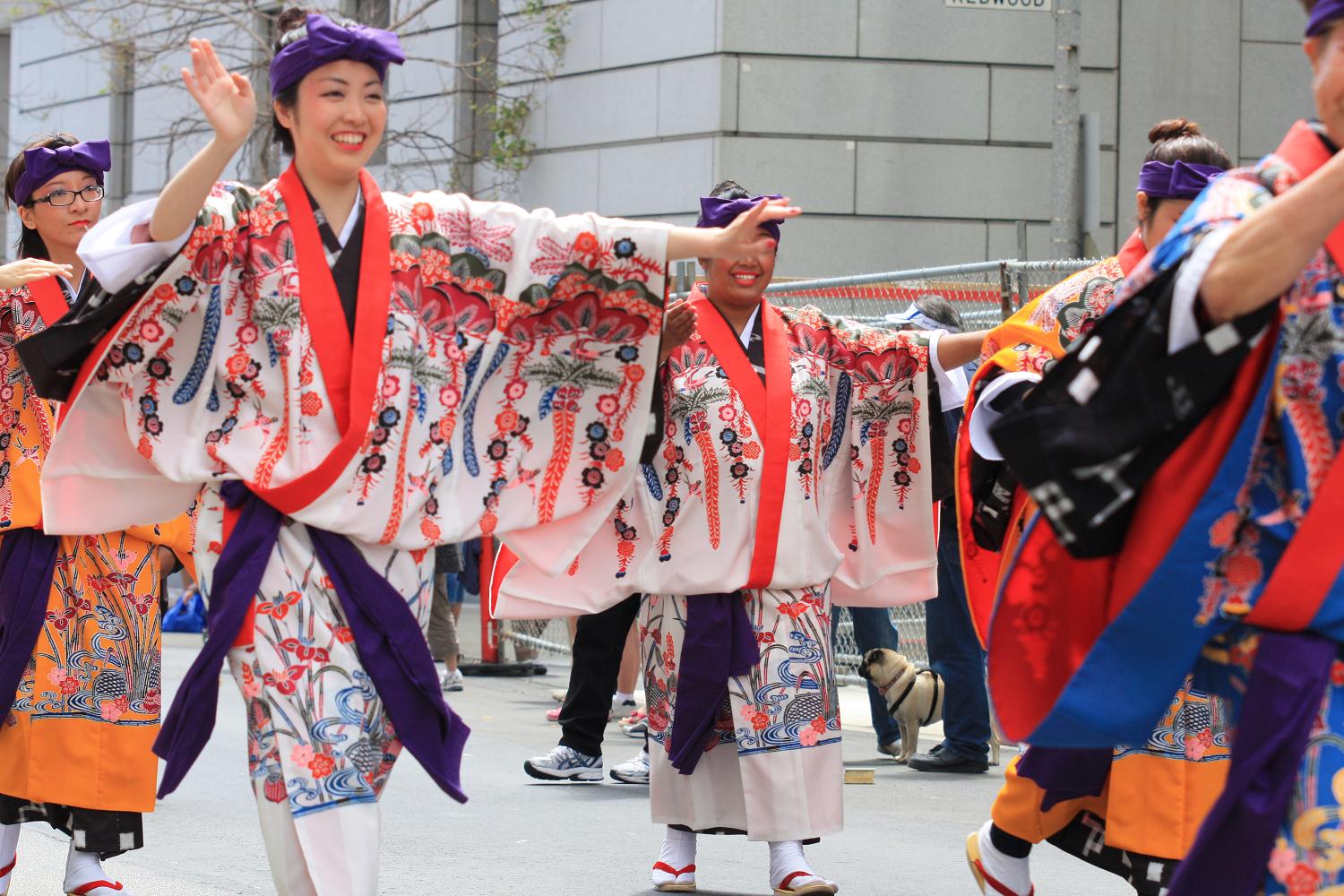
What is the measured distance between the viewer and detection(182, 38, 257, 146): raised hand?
13.0 feet

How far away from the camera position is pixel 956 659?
848cm

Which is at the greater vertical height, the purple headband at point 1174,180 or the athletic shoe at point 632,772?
the purple headband at point 1174,180

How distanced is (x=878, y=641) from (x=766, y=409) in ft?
11.3

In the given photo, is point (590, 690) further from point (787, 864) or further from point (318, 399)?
point (318, 399)

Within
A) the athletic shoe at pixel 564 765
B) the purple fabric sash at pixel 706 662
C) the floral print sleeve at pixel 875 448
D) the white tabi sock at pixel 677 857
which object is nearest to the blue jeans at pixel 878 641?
the athletic shoe at pixel 564 765

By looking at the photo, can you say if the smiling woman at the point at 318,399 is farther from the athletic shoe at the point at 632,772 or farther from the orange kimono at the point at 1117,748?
the athletic shoe at the point at 632,772

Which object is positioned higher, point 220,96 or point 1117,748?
point 220,96

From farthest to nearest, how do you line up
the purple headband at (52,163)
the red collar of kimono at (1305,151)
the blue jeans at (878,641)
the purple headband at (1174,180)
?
1. the blue jeans at (878,641)
2. the purple headband at (52,163)
3. the purple headband at (1174,180)
4. the red collar of kimono at (1305,151)

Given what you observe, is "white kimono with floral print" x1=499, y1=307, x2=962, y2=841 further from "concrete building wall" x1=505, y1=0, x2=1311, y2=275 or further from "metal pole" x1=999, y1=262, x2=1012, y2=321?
"concrete building wall" x1=505, y1=0, x2=1311, y2=275

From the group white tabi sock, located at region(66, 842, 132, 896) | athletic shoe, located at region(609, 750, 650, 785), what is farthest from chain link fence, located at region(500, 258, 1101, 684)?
white tabi sock, located at region(66, 842, 132, 896)

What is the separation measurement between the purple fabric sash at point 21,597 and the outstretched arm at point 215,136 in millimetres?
1640

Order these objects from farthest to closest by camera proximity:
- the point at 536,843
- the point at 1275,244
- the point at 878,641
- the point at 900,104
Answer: the point at 900,104 < the point at 878,641 < the point at 536,843 < the point at 1275,244

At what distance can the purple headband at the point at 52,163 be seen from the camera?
5500 millimetres

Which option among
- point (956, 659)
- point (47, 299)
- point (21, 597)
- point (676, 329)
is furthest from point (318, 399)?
point (956, 659)
